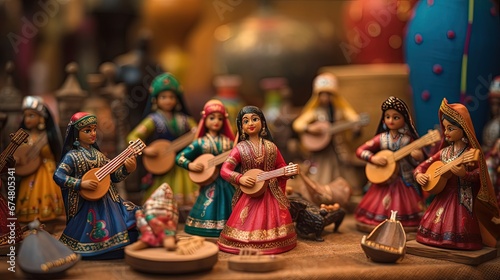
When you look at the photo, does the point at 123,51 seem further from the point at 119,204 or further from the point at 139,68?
the point at 119,204

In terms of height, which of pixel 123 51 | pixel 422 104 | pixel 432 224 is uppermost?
pixel 123 51

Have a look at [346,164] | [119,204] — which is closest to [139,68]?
[346,164]

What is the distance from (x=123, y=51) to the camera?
825 cm

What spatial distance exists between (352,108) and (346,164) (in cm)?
53

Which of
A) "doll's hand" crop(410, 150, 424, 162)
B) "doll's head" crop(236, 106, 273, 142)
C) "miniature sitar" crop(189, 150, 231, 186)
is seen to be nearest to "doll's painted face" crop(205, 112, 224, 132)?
"miniature sitar" crop(189, 150, 231, 186)

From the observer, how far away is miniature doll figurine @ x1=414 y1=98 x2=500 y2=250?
375 cm

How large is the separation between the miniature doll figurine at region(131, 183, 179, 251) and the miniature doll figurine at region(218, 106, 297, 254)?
1.49 ft

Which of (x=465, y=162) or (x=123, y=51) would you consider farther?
(x=123, y=51)

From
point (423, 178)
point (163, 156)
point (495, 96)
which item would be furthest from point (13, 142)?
point (495, 96)

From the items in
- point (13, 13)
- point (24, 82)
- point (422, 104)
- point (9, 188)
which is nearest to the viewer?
point (9, 188)

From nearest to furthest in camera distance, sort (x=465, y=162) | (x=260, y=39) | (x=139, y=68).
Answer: (x=465, y=162)
(x=139, y=68)
(x=260, y=39)

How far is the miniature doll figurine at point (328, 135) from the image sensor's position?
523cm

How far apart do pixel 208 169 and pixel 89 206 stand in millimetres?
810

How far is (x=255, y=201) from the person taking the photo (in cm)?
385
